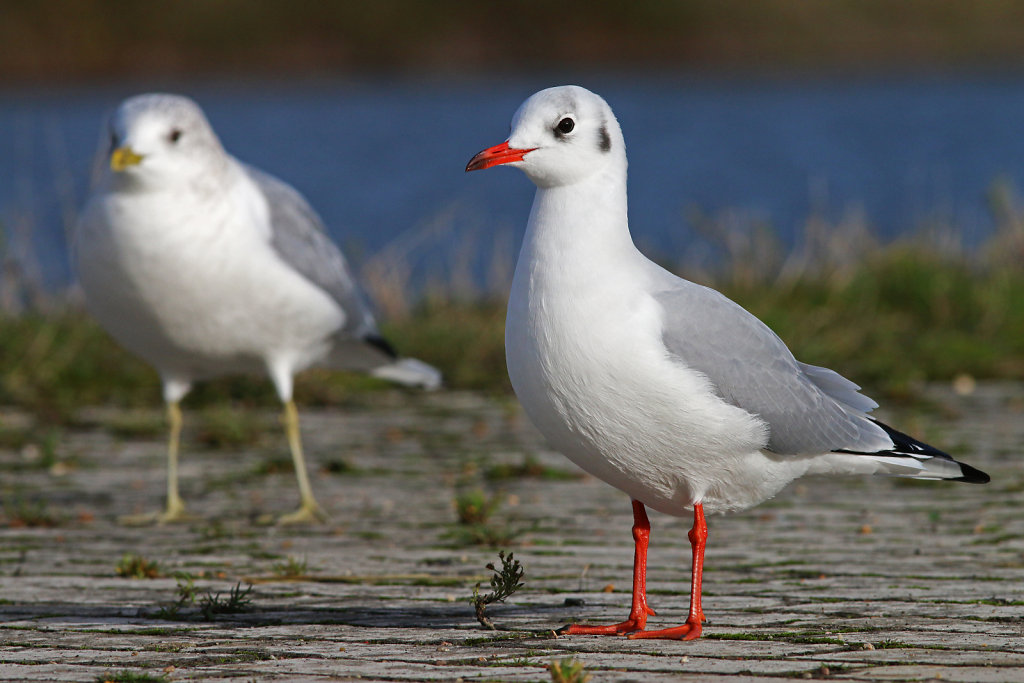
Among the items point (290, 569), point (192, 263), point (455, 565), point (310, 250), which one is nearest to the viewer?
point (290, 569)

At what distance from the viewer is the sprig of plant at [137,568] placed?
509 cm

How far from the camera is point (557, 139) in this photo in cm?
427

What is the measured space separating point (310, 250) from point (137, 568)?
89.0 inches

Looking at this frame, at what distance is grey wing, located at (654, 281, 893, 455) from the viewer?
13.8 feet

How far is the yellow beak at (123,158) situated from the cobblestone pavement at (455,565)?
1.46 meters

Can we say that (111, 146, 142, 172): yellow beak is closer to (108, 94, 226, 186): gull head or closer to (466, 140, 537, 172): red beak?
(108, 94, 226, 186): gull head

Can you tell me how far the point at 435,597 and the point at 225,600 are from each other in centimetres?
69

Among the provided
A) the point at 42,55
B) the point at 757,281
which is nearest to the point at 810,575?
the point at 757,281

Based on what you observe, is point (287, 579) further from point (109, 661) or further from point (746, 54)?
point (746, 54)

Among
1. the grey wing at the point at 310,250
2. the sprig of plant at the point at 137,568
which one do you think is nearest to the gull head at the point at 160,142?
the grey wing at the point at 310,250

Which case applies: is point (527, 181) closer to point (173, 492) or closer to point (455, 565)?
point (173, 492)

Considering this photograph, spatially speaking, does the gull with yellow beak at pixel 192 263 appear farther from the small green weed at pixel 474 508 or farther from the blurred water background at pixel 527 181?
the blurred water background at pixel 527 181

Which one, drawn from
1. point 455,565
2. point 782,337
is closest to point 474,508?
point 455,565

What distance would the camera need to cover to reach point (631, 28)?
45.9 meters
